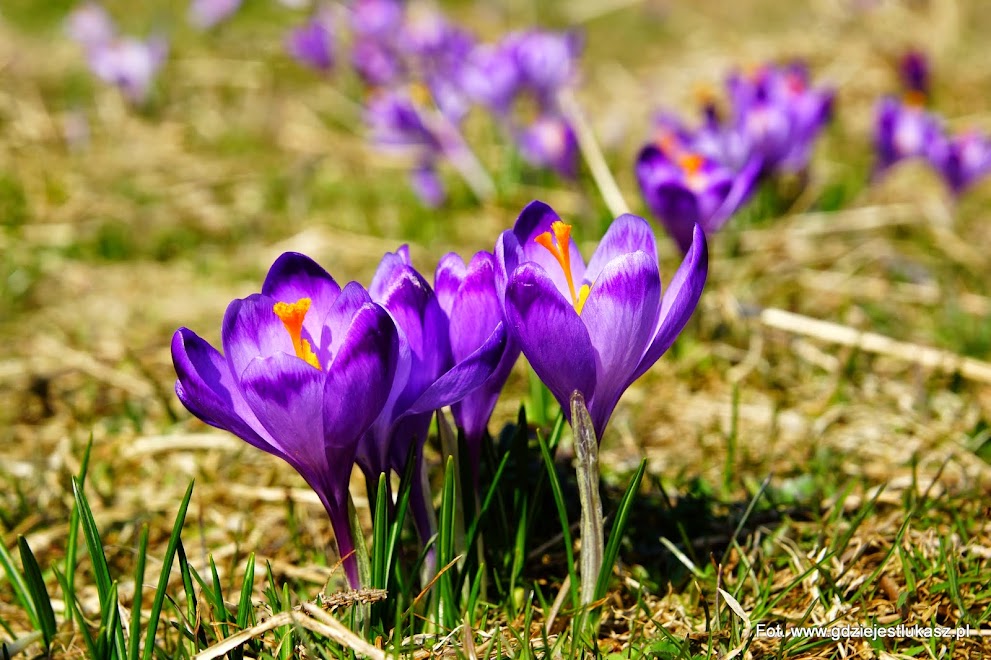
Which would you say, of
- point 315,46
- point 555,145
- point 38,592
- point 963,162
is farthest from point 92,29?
point 38,592

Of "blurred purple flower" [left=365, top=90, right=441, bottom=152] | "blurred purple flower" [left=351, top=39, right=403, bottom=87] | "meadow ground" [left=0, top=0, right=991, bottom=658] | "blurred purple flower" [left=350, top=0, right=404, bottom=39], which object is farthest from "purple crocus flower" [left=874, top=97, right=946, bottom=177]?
"blurred purple flower" [left=350, top=0, right=404, bottom=39]

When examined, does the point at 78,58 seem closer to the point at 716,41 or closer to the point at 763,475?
the point at 716,41

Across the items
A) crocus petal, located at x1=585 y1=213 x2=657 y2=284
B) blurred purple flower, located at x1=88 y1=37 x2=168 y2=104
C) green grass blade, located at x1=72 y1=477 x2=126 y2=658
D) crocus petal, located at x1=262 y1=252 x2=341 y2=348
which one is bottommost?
green grass blade, located at x1=72 y1=477 x2=126 y2=658

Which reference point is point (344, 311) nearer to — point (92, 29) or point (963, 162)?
point (963, 162)

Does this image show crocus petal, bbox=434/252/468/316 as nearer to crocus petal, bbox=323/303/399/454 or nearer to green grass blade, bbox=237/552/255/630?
crocus petal, bbox=323/303/399/454

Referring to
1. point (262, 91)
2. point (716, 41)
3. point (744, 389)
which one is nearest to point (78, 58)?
point (262, 91)

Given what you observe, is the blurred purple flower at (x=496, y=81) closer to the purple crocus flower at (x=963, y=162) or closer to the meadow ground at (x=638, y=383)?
the meadow ground at (x=638, y=383)
